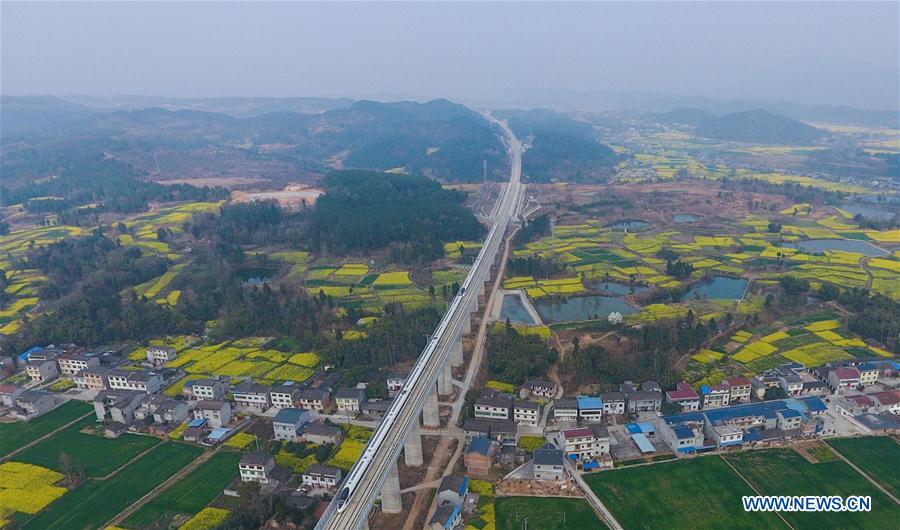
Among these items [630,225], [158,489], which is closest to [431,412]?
[158,489]

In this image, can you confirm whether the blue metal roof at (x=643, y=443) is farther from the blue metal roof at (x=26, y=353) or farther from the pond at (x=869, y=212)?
the pond at (x=869, y=212)

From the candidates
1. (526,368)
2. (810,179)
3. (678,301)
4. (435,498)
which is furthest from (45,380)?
(810,179)

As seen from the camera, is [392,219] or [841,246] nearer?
[841,246]

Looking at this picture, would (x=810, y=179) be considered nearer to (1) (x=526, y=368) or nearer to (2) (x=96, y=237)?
(1) (x=526, y=368)

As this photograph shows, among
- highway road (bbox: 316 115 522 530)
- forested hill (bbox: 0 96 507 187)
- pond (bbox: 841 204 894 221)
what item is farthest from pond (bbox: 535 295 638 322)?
forested hill (bbox: 0 96 507 187)

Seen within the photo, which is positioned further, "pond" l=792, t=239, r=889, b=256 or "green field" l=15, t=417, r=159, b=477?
"pond" l=792, t=239, r=889, b=256

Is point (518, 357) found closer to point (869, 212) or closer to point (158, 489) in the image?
point (158, 489)

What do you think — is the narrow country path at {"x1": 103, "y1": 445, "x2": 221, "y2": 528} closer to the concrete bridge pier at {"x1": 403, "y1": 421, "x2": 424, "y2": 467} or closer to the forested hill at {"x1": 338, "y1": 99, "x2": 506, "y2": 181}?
the concrete bridge pier at {"x1": 403, "y1": 421, "x2": 424, "y2": 467}
